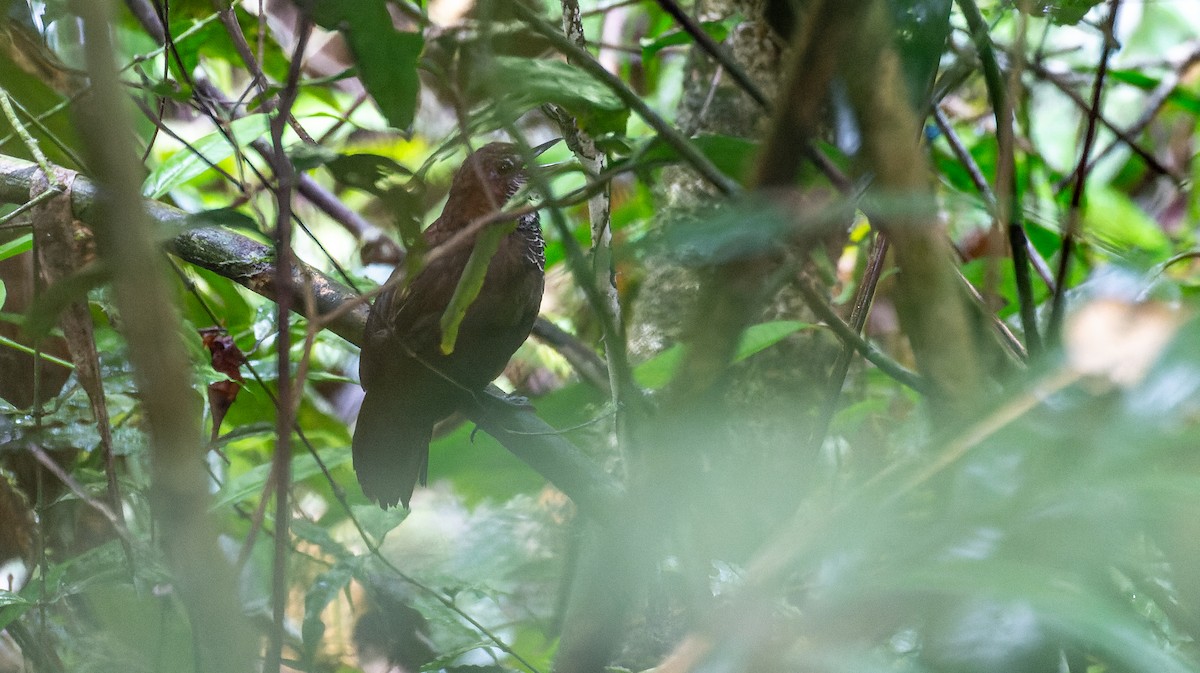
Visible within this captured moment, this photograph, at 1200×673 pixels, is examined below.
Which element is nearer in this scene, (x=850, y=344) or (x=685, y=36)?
(x=850, y=344)

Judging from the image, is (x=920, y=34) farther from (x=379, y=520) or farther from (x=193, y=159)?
(x=193, y=159)

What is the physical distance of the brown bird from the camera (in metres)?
1.67

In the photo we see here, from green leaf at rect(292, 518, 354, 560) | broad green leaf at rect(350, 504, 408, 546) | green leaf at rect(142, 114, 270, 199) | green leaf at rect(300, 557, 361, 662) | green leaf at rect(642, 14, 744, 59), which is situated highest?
green leaf at rect(642, 14, 744, 59)

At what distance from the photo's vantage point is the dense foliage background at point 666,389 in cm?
50

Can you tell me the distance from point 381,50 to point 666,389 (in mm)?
386

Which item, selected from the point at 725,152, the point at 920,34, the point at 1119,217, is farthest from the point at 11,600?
the point at 1119,217

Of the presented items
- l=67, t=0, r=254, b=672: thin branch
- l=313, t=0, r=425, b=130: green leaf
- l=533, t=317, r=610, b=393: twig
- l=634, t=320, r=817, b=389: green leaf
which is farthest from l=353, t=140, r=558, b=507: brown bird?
l=67, t=0, r=254, b=672: thin branch

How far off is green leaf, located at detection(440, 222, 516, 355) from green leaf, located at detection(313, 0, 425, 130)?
14cm

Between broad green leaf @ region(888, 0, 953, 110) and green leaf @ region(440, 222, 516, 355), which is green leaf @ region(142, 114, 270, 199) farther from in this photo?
broad green leaf @ region(888, 0, 953, 110)

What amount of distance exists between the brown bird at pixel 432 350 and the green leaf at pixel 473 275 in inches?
29.4

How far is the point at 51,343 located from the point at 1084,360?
1.81 meters

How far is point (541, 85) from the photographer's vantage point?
73 cm

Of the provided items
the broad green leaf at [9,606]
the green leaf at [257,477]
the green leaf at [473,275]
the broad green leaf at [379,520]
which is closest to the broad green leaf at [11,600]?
the broad green leaf at [9,606]

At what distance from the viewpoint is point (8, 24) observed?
1373 mm
